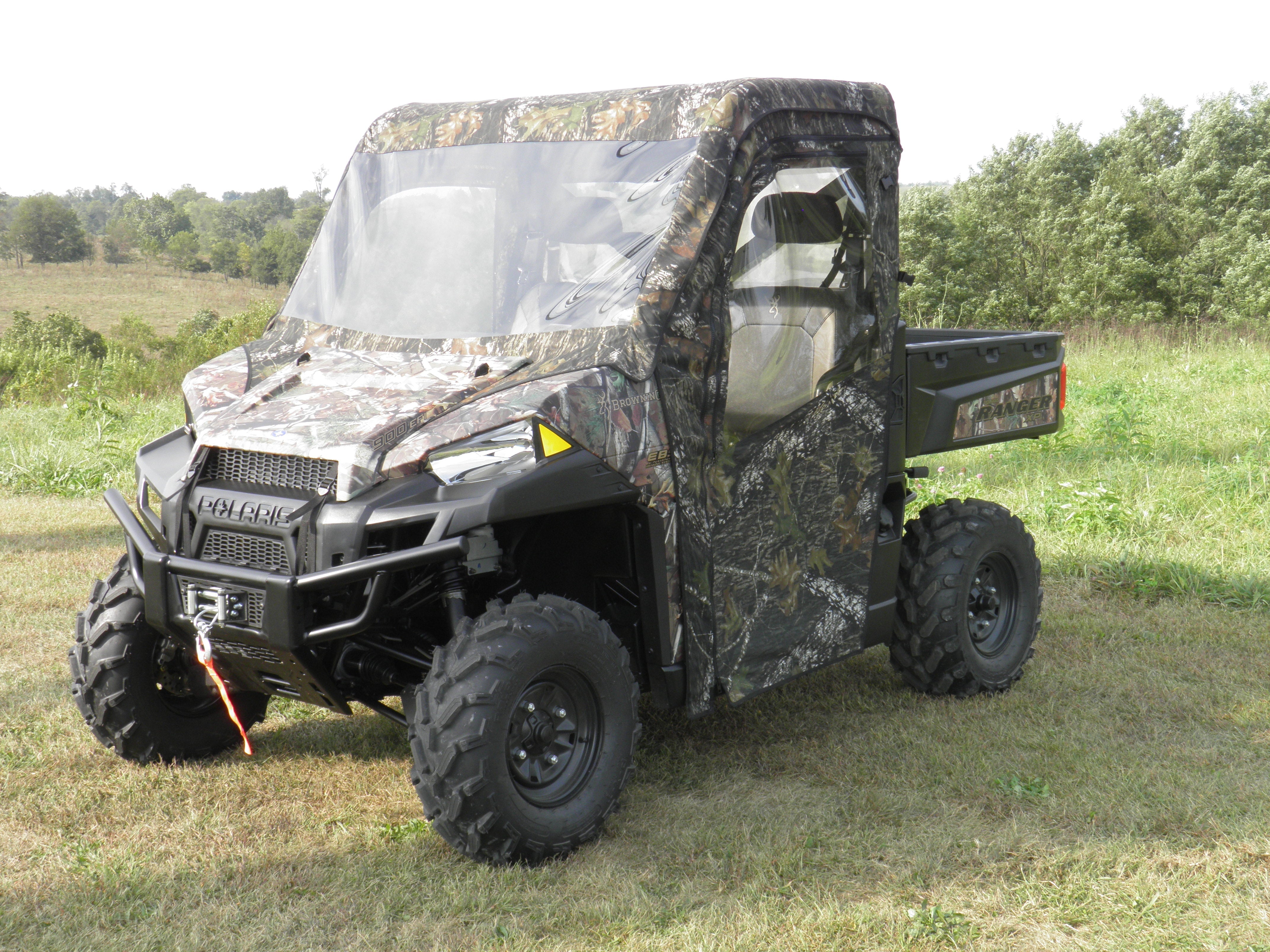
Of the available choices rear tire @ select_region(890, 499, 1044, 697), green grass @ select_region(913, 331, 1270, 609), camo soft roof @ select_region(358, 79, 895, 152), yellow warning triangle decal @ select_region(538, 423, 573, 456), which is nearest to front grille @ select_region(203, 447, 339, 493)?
yellow warning triangle decal @ select_region(538, 423, 573, 456)

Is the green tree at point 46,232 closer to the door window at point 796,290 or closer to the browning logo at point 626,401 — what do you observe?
the door window at point 796,290

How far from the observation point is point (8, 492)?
928 centimetres

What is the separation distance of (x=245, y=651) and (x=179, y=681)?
0.95 meters

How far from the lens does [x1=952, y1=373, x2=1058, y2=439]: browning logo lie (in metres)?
4.64

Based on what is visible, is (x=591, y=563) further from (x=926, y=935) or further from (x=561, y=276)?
(x=926, y=935)

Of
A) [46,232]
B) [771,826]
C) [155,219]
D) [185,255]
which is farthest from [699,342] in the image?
[155,219]

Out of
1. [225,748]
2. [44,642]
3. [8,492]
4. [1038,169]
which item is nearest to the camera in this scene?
[225,748]

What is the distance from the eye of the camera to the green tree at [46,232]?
73500mm

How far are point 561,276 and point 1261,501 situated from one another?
5.89 metres

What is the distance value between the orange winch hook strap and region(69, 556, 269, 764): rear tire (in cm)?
29

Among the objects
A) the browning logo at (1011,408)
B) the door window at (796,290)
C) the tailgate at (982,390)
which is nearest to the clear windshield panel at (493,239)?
the door window at (796,290)

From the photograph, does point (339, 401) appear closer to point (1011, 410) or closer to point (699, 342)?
point (699, 342)

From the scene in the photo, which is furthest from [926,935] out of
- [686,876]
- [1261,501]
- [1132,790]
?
[1261,501]

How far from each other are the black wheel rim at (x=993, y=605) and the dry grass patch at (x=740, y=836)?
247 millimetres
